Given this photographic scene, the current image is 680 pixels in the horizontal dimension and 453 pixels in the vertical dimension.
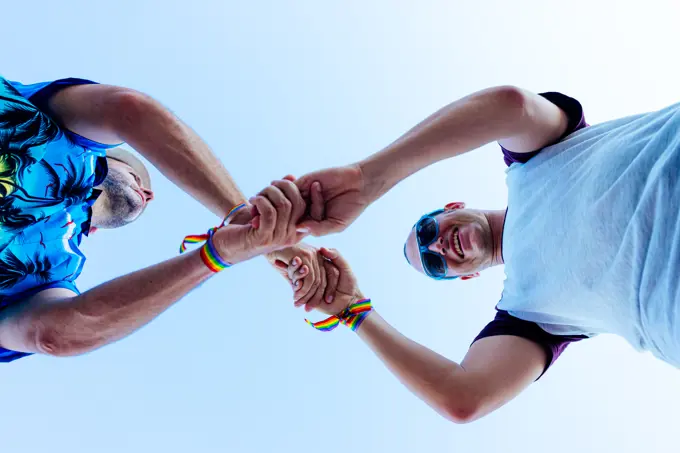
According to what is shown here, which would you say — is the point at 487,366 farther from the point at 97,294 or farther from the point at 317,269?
the point at 97,294

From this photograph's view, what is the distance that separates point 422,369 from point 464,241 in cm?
66

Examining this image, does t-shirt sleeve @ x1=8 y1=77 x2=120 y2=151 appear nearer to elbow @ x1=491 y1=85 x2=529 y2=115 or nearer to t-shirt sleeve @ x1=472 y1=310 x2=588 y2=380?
elbow @ x1=491 y1=85 x2=529 y2=115

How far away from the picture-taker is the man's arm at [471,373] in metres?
1.33

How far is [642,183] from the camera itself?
0.96m

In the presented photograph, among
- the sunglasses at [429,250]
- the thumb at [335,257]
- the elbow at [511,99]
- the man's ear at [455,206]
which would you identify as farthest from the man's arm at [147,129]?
the man's ear at [455,206]

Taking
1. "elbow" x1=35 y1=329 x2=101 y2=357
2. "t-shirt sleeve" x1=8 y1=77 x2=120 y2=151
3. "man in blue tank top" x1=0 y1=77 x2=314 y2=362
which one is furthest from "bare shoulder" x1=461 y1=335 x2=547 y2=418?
"t-shirt sleeve" x1=8 y1=77 x2=120 y2=151

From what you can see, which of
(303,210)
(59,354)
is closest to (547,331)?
(303,210)

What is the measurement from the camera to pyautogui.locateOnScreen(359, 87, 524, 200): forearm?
123 cm

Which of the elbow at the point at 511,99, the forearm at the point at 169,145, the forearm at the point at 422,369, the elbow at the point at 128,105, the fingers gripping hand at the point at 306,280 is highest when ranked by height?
the elbow at the point at 128,105

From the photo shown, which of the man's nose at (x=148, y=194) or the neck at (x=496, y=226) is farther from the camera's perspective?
the man's nose at (x=148, y=194)

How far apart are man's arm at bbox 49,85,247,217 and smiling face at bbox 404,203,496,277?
3.12 feet

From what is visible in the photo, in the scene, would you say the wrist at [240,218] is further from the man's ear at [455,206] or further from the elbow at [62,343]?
the man's ear at [455,206]

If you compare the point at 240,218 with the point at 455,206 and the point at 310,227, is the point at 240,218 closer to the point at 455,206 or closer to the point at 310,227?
the point at 310,227

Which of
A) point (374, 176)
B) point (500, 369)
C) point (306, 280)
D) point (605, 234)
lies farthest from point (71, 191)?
point (605, 234)
